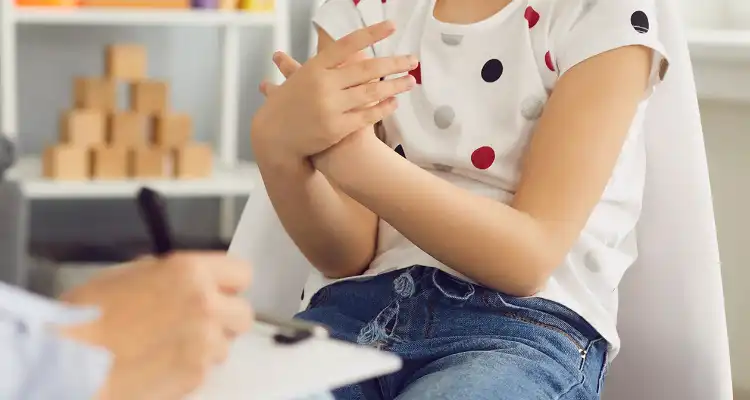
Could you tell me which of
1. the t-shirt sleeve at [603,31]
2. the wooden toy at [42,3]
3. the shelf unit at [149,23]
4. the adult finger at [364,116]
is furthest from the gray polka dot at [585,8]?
the wooden toy at [42,3]

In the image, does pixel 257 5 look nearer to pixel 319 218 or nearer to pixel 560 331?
pixel 319 218

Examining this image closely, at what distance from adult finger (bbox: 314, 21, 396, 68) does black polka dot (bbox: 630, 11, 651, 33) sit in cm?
22

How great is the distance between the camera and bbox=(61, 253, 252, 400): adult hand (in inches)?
15.0

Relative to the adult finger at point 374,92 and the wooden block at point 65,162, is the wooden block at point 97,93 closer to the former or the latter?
the wooden block at point 65,162

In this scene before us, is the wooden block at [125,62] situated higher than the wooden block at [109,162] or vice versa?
the wooden block at [125,62]

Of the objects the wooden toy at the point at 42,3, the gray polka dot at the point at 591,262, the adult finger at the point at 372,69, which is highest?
the adult finger at the point at 372,69

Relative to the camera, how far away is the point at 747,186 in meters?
1.33

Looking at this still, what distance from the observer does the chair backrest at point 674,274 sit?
819mm

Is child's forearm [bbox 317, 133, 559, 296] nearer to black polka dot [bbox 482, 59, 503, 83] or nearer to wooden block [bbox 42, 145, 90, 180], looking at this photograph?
black polka dot [bbox 482, 59, 503, 83]

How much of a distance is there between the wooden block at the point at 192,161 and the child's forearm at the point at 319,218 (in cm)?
89

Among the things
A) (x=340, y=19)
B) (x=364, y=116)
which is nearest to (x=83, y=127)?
(x=340, y=19)

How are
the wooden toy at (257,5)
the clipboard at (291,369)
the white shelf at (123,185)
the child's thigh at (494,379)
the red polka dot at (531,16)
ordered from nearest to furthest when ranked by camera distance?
the clipboard at (291,369), the child's thigh at (494,379), the red polka dot at (531,16), the white shelf at (123,185), the wooden toy at (257,5)

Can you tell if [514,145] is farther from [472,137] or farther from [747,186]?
[747,186]

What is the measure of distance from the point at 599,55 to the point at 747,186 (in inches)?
25.8
